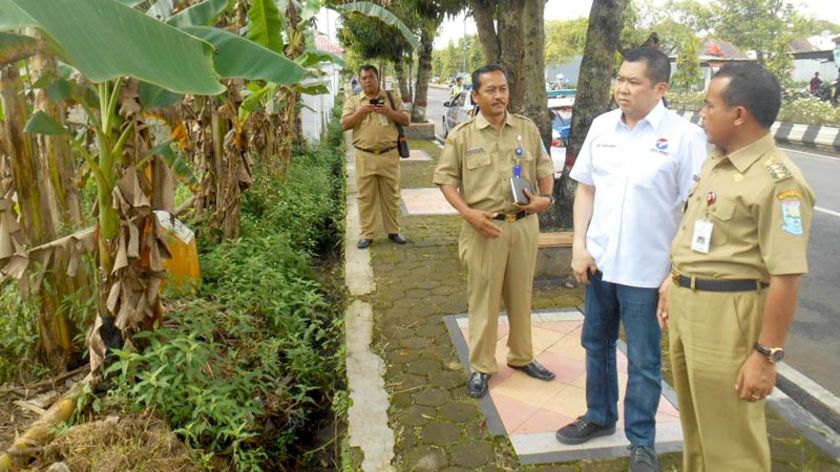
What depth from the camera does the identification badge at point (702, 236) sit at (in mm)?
2127

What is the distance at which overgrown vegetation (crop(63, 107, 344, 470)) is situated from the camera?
304 cm

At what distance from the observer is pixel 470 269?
3480 mm

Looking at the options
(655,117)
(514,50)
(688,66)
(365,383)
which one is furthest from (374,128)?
(688,66)

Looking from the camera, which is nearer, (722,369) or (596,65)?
(722,369)

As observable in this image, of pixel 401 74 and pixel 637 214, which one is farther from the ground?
pixel 401 74

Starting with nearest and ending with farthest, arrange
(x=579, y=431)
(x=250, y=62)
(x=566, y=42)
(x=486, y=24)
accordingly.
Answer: (x=250, y=62) → (x=579, y=431) → (x=486, y=24) → (x=566, y=42)

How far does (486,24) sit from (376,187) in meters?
2.66

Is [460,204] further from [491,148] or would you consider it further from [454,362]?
[454,362]

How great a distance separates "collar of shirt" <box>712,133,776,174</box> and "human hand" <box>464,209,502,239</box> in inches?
53.7

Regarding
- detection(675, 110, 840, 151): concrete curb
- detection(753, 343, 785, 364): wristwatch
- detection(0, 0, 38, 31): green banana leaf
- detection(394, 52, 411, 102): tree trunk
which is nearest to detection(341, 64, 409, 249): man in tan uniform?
detection(753, 343, 785, 364): wristwatch

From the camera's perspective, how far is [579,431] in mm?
3006

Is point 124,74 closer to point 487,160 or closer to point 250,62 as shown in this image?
point 250,62

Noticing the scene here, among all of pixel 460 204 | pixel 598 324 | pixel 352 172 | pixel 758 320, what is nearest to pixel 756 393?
pixel 758 320

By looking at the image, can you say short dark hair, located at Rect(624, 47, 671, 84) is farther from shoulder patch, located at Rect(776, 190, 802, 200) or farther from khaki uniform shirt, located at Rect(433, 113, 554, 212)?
khaki uniform shirt, located at Rect(433, 113, 554, 212)
